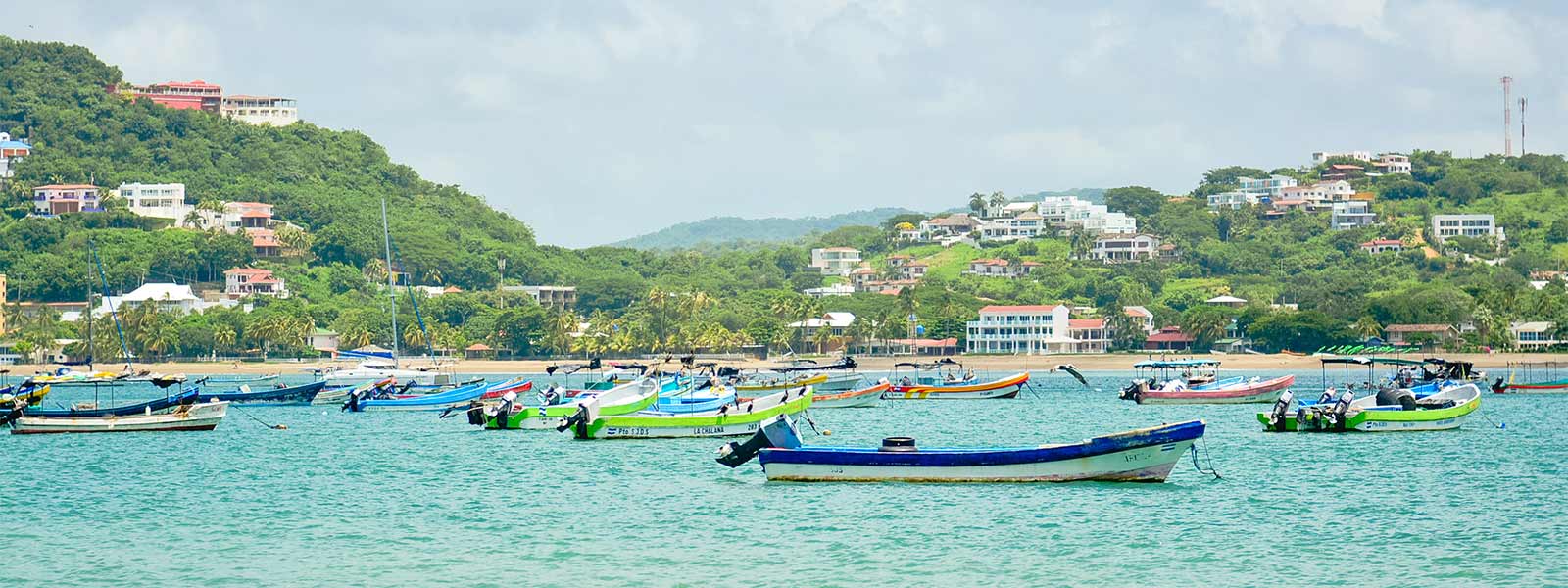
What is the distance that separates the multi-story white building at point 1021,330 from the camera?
173 meters

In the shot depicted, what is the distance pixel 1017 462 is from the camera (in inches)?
1694

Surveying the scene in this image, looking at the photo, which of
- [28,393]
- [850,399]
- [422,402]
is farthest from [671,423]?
[28,393]

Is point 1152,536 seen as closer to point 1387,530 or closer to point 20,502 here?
point 1387,530

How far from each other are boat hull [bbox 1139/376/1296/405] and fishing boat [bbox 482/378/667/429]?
25892 millimetres

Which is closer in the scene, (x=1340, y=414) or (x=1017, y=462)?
(x=1017, y=462)

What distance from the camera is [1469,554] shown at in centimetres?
3372

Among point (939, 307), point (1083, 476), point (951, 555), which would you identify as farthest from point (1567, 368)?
point (951, 555)

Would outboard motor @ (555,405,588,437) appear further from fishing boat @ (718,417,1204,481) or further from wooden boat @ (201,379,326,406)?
wooden boat @ (201,379,326,406)

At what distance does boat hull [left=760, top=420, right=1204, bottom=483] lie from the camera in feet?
140

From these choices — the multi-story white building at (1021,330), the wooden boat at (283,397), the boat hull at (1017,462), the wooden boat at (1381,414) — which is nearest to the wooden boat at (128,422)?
the wooden boat at (283,397)

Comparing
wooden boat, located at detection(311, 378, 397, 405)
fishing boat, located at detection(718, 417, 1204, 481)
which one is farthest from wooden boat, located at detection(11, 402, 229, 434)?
fishing boat, located at detection(718, 417, 1204, 481)

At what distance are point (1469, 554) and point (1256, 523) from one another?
4.97 metres

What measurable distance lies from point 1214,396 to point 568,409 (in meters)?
31.2

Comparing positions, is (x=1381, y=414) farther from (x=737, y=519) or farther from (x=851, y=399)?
(x=851, y=399)
